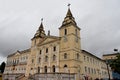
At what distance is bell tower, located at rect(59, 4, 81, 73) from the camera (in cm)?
3425

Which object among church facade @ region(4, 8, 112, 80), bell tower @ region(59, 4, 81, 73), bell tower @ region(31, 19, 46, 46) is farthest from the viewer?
bell tower @ region(31, 19, 46, 46)

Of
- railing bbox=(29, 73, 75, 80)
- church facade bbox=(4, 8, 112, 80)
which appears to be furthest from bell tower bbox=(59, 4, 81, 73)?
railing bbox=(29, 73, 75, 80)

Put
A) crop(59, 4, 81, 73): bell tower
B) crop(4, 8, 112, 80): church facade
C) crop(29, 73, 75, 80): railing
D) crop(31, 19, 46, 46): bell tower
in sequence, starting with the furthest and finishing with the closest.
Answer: crop(31, 19, 46, 46): bell tower, crop(4, 8, 112, 80): church facade, crop(59, 4, 81, 73): bell tower, crop(29, 73, 75, 80): railing

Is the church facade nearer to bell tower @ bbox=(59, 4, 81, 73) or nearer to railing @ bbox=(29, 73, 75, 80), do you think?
bell tower @ bbox=(59, 4, 81, 73)

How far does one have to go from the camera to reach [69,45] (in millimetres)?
35750

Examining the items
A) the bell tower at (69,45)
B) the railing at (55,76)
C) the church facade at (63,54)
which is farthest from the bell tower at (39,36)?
the railing at (55,76)

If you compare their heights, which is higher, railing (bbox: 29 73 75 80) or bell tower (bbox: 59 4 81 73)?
bell tower (bbox: 59 4 81 73)

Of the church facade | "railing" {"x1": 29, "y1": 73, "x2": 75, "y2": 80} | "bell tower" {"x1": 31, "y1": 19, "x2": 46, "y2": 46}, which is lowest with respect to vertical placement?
"railing" {"x1": 29, "y1": 73, "x2": 75, "y2": 80}

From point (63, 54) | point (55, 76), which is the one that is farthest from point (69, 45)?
point (55, 76)

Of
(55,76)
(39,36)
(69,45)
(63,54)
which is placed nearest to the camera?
(55,76)

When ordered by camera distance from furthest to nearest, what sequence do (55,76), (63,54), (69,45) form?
(63,54) < (69,45) < (55,76)

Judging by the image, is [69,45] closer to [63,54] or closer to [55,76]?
[63,54]

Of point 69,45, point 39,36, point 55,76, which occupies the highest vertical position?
point 39,36

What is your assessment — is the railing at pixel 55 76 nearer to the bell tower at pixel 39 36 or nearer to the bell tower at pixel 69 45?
the bell tower at pixel 69 45
